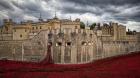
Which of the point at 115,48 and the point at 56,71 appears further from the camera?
the point at 115,48

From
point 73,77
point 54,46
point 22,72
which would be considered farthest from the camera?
point 54,46

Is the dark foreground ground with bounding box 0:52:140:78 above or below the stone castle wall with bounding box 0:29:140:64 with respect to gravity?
above

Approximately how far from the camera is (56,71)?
1.40 metres

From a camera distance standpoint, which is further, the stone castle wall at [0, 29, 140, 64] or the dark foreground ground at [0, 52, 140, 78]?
the stone castle wall at [0, 29, 140, 64]

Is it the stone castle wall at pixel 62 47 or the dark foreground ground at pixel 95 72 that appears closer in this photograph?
the dark foreground ground at pixel 95 72

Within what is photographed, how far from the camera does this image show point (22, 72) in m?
1.39

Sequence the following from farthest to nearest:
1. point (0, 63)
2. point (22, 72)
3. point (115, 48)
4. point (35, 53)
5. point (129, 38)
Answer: point (129, 38) < point (115, 48) < point (35, 53) < point (0, 63) < point (22, 72)

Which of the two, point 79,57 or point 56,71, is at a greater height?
point 56,71

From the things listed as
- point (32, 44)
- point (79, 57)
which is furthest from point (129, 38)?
point (32, 44)

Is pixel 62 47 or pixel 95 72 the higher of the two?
pixel 95 72

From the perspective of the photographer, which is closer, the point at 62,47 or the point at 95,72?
the point at 95,72

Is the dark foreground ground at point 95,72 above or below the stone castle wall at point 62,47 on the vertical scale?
above

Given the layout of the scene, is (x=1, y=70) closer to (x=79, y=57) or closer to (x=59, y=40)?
(x=59, y=40)

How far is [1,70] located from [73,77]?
1.62 feet
